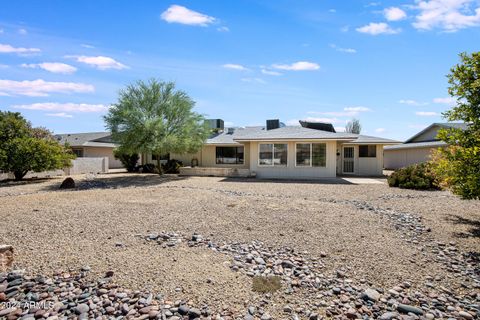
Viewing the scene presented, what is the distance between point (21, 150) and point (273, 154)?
14.1 m

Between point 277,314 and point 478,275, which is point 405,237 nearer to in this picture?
point 478,275

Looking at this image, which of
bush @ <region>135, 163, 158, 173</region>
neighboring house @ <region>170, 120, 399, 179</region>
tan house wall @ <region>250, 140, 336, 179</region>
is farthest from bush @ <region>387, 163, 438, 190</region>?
bush @ <region>135, 163, 158, 173</region>

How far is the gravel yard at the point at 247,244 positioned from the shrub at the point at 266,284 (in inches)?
4.1

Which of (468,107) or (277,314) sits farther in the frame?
(468,107)

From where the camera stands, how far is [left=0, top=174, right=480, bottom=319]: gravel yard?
426cm

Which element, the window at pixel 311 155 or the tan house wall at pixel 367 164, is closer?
the window at pixel 311 155

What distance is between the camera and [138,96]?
18.1m

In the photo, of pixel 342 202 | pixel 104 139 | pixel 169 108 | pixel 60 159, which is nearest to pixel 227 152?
pixel 169 108

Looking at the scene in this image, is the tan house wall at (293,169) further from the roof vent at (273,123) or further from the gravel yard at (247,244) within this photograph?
the gravel yard at (247,244)

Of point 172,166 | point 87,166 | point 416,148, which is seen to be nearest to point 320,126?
point 416,148

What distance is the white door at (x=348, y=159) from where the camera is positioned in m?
20.6

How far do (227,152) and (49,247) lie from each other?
58.5 feet

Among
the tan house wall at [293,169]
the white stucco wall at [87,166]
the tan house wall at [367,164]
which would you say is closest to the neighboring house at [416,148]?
the tan house wall at [367,164]

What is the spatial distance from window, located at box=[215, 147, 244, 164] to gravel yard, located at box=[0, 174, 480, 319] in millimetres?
12868
